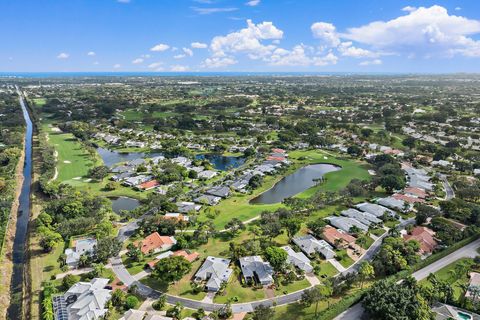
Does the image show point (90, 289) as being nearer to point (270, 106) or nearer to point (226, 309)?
point (226, 309)

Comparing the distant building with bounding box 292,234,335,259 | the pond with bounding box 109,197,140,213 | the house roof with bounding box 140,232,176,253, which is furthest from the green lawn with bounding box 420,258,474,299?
the pond with bounding box 109,197,140,213

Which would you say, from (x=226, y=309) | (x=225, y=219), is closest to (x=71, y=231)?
(x=225, y=219)

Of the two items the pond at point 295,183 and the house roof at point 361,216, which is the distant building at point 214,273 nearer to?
the pond at point 295,183

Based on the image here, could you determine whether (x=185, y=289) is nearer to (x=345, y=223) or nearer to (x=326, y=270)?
(x=326, y=270)

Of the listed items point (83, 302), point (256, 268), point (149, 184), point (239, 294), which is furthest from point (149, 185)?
point (239, 294)

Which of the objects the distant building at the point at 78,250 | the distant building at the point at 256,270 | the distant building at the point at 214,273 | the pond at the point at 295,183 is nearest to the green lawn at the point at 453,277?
the distant building at the point at 256,270

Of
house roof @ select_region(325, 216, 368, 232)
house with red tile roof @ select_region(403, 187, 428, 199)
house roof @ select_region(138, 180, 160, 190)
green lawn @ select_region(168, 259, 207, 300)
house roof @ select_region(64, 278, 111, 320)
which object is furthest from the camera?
house roof @ select_region(138, 180, 160, 190)

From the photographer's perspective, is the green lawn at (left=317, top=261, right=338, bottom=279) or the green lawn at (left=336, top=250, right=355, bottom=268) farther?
the green lawn at (left=336, top=250, right=355, bottom=268)

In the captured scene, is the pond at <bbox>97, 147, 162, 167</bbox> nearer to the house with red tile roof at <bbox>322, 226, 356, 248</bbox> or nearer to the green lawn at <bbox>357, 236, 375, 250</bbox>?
the house with red tile roof at <bbox>322, 226, 356, 248</bbox>
